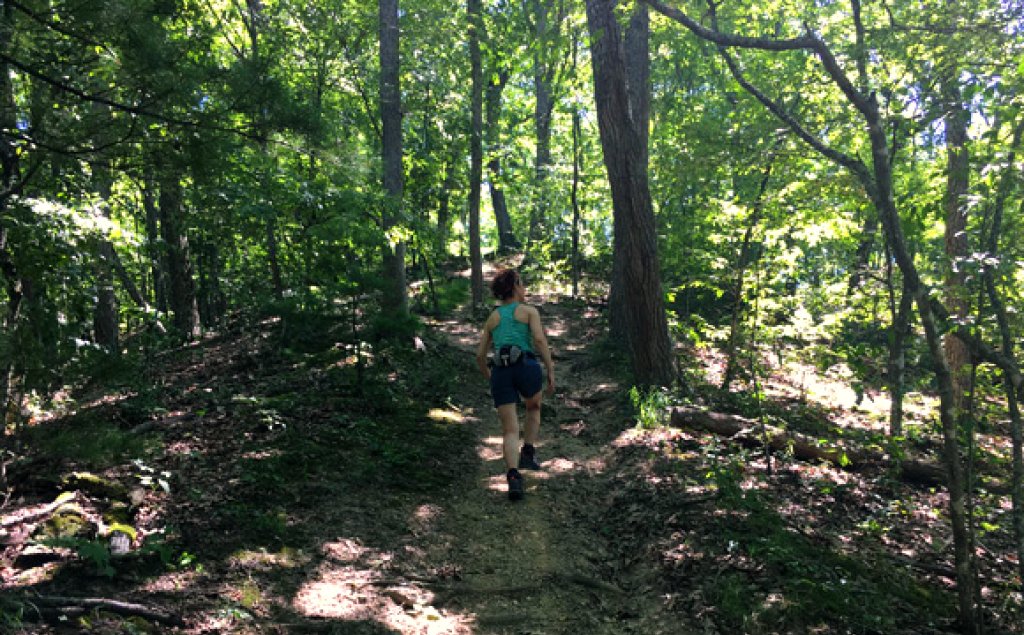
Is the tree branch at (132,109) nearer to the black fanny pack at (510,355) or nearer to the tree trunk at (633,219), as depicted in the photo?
the black fanny pack at (510,355)

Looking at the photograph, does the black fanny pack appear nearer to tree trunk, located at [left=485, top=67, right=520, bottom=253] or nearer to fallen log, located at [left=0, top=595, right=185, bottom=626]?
fallen log, located at [left=0, top=595, right=185, bottom=626]

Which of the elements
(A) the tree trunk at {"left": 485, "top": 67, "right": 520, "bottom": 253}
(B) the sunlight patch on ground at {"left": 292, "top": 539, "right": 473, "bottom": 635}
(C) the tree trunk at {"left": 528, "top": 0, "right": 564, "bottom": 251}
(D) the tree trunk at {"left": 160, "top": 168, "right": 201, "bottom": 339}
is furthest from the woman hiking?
(C) the tree trunk at {"left": 528, "top": 0, "right": 564, "bottom": 251}

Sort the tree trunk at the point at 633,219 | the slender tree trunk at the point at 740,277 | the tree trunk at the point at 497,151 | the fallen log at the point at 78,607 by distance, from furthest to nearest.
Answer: the tree trunk at the point at 497,151 < the slender tree trunk at the point at 740,277 < the tree trunk at the point at 633,219 < the fallen log at the point at 78,607

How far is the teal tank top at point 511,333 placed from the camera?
231 inches

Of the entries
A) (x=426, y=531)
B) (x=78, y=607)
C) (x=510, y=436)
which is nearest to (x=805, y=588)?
(x=510, y=436)

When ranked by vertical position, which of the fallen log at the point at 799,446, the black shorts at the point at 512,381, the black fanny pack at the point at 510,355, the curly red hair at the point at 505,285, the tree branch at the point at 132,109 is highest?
the tree branch at the point at 132,109

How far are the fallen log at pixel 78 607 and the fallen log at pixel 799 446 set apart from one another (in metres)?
6.07

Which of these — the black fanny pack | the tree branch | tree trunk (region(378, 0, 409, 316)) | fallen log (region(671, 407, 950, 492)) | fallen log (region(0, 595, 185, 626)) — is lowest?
fallen log (region(671, 407, 950, 492))

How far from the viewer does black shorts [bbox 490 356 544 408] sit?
19.1 feet

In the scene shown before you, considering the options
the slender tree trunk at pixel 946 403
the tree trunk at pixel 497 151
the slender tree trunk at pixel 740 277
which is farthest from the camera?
the tree trunk at pixel 497 151

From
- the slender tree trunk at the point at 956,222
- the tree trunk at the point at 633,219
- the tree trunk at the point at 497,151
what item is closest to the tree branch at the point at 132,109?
the tree trunk at the point at 633,219

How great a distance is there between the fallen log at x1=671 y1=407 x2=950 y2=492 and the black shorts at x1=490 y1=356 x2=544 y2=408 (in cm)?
291

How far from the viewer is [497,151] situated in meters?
17.2

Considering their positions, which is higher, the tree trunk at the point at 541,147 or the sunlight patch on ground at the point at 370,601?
the tree trunk at the point at 541,147
